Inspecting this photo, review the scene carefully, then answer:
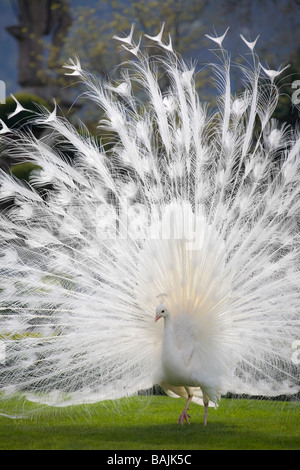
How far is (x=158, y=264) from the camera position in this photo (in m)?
3.38

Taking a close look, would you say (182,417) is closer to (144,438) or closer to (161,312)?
(144,438)

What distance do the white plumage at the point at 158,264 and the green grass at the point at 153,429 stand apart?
0.59 ft

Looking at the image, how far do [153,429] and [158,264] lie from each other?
3.02 ft

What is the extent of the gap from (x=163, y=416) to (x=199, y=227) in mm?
1357

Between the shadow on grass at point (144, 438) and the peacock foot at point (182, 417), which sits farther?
the peacock foot at point (182, 417)

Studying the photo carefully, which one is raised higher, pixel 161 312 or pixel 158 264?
pixel 158 264

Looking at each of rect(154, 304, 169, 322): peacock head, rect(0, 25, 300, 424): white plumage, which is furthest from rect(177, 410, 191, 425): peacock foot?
rect(154, 304, 169, 322): peacock head

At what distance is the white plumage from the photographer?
3.36 meters

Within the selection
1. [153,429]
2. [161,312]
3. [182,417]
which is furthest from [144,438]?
[161,312]

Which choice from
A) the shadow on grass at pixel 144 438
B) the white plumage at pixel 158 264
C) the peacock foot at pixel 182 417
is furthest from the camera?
the peacock foot at pixel 182 417

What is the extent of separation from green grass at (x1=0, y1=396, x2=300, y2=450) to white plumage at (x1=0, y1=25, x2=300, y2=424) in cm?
18

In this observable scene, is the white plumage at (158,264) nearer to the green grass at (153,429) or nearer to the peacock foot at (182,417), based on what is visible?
the peacock foot at (182,417)

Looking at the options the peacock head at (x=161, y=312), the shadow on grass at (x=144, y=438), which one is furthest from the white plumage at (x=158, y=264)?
the shadow on grass at (x=144, y=438)

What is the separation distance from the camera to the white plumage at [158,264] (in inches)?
132
